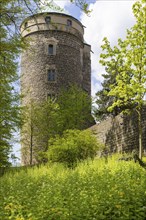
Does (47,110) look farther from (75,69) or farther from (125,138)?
(125,138)

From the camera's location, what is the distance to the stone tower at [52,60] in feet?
100

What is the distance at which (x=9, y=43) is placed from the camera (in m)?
9.77

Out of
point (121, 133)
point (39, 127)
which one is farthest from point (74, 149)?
point (39, 127)

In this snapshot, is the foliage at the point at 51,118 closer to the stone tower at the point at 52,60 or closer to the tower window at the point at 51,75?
the stone tower at the point at 52,60

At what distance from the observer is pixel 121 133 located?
798 inches

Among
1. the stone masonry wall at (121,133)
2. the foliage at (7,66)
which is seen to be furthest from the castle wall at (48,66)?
the foliage at (7,66)

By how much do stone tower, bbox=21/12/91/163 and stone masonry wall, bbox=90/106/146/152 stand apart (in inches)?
353

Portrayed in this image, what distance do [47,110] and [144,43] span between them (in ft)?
37.1

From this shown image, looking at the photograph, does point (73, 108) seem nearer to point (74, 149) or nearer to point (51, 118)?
point (51, 118)

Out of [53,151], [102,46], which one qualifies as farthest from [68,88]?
[53,151]

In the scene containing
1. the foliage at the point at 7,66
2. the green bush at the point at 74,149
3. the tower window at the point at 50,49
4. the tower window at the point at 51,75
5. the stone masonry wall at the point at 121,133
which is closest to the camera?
the foliage at the point at 7,66

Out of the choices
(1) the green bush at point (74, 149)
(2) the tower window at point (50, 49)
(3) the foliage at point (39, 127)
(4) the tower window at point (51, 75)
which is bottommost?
(1) the green bush at point (74, 149)

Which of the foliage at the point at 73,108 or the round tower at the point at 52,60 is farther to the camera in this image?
the round tower at the point at 52,60

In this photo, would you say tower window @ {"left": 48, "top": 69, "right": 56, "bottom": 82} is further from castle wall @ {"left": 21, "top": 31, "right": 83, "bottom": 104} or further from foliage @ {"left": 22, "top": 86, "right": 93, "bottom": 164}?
foliage @ {"left": 22, "top": 86, "right": 93, "bottom": 164}
